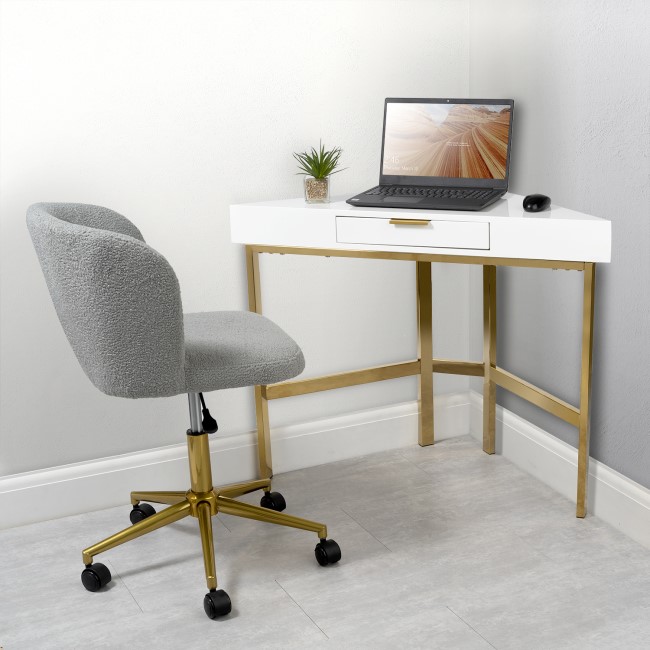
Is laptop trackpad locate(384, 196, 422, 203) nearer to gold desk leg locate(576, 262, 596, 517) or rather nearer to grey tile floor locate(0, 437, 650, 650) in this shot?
gold desk leg locate(576, 262, 596, 517)

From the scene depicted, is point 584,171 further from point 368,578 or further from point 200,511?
point 200,511

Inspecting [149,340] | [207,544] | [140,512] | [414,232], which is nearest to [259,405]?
[140,512]

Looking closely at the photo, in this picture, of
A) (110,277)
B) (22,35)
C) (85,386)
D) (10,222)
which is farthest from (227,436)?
(22,35)

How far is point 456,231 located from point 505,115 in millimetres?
515

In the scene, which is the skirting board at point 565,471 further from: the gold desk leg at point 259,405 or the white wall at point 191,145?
the gold desk leg at point 259,405

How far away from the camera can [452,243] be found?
7.77ft

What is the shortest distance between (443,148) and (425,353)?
2.17ft

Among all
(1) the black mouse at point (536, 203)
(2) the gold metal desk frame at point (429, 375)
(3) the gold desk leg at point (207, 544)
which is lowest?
(3) the gold desk leg at point (207, 544)

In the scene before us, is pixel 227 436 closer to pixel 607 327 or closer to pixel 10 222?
pixel 10 222

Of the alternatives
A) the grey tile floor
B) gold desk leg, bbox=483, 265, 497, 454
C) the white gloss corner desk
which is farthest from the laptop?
the grey tile floor

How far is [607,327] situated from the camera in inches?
97.7

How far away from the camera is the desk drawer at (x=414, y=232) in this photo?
2348mm

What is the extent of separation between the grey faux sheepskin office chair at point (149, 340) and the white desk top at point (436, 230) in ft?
0.84

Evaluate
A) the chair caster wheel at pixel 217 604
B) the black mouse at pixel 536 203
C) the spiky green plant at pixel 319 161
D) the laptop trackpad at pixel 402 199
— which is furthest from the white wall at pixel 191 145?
the chair caster wheel at pixel 217 604
